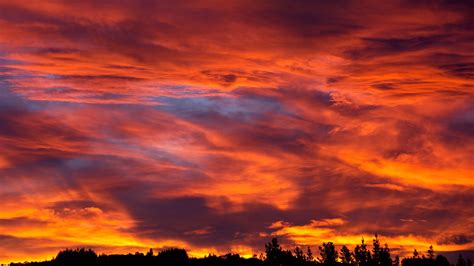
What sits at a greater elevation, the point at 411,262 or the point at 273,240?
the point at 273,240

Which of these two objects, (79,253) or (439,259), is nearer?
(79,253)

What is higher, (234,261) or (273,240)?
(273,240)

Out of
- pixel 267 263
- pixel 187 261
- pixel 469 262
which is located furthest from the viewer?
pixel 469 262

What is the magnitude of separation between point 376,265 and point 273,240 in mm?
40137

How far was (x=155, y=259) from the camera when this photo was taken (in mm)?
76188

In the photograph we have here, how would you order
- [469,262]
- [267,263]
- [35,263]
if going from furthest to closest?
[469,262] → [267,263] → [35,263]

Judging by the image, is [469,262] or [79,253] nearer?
[79,253]

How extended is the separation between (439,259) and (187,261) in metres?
75.7

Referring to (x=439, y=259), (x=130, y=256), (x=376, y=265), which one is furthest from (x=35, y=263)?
(x=376, y=265)

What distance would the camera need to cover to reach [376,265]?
188500 millimetres

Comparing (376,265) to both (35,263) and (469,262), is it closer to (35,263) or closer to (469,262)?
(469,262)

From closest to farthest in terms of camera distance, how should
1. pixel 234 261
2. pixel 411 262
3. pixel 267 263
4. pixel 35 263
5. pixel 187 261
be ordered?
pixel 35 263 < pixel 187 261 < pixel 234 261 < pixel 267 263 < pixel 411 262

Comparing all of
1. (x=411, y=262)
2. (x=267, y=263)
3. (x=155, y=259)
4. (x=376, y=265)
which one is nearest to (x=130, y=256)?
(x=155, y=259)

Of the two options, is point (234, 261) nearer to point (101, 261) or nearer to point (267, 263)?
point (267, 263)
